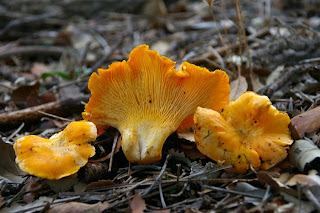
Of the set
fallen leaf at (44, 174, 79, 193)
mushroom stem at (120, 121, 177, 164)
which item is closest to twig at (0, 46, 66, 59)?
mushroom stem at (120, 121, 177, 164)

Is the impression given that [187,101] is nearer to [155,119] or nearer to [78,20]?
[155,119]

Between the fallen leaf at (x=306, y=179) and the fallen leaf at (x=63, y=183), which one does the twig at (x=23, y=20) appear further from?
the fallen leaf at (x=306, y=179)

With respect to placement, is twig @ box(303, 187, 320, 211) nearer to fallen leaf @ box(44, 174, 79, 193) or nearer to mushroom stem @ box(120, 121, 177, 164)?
mushroom stem @ box(120, 121, 177, 164)

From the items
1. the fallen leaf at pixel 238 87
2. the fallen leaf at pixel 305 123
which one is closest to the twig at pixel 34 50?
the fallen leaf at pixel 238 87

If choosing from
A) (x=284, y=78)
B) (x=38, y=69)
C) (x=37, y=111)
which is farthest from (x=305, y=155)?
(x=38, y=69)

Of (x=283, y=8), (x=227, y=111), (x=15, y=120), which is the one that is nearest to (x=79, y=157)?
(x=227, y=111)

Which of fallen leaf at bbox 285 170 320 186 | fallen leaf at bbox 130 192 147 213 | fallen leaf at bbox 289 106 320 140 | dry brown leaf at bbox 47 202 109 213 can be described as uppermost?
fallen leaf at bbox 289 106 320 140
